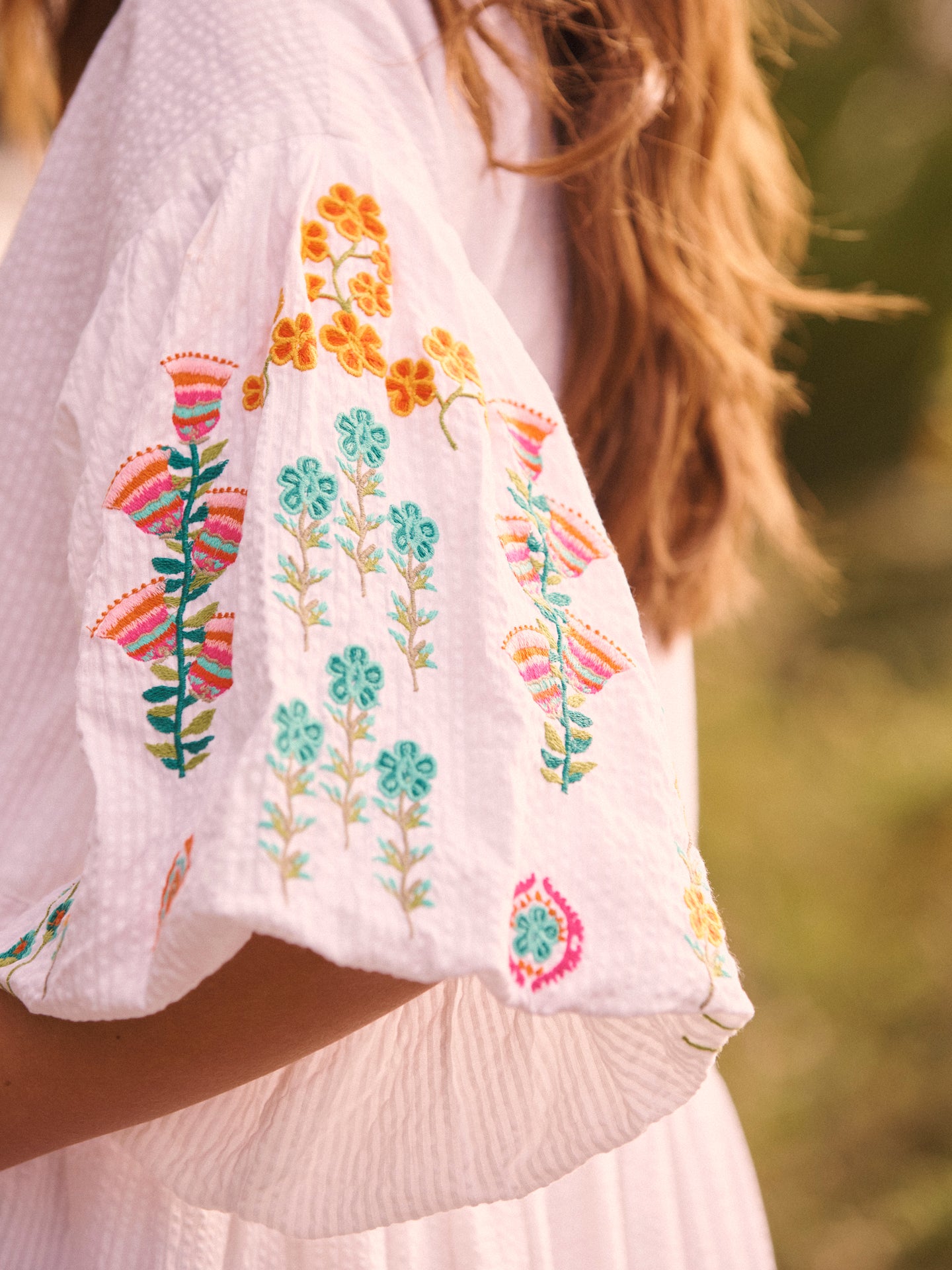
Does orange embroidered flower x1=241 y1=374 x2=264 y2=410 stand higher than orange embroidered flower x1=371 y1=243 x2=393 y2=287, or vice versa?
orange embroidered flower x1=371 y1=243 x2=393 y2=287

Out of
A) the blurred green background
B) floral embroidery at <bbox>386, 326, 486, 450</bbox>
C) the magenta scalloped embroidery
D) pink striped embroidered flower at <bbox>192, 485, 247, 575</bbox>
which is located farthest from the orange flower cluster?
the blurred green background

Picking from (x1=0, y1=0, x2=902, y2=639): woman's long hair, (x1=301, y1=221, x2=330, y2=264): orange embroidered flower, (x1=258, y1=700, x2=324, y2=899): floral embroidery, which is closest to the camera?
(x1=258, y1=700, x2=324, y2=899): floral embroidery

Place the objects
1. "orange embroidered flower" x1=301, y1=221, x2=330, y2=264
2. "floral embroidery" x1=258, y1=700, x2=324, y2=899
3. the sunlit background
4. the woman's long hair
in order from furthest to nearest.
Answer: the sunlit background, the woman's long hair, "orange embroidered flower" x1=301, y1=221, x2=330, y2=264, "floral embroidery" x1=258, y1=700, x2=324, y2=899

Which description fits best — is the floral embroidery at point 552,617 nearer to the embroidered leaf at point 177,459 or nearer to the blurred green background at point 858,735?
the embroidered leaf at point 177,459

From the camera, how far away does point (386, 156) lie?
0.47 metres

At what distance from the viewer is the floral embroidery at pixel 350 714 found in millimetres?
358

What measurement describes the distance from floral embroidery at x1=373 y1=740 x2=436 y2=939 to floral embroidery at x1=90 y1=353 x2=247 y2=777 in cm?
7

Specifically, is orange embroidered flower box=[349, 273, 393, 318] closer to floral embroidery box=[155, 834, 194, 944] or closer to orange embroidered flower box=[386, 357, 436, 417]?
orange embroidered flower box=[386, 357, 436, 417]

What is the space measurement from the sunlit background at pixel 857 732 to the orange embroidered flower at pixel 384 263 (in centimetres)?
174

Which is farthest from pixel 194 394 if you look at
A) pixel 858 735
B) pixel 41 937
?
pixel 858 735

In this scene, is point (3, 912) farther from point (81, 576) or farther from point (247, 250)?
point (247, 250)

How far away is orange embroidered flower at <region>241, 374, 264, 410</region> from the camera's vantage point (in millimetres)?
425

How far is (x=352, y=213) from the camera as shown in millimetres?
451

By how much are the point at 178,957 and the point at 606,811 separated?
0.16 meters
